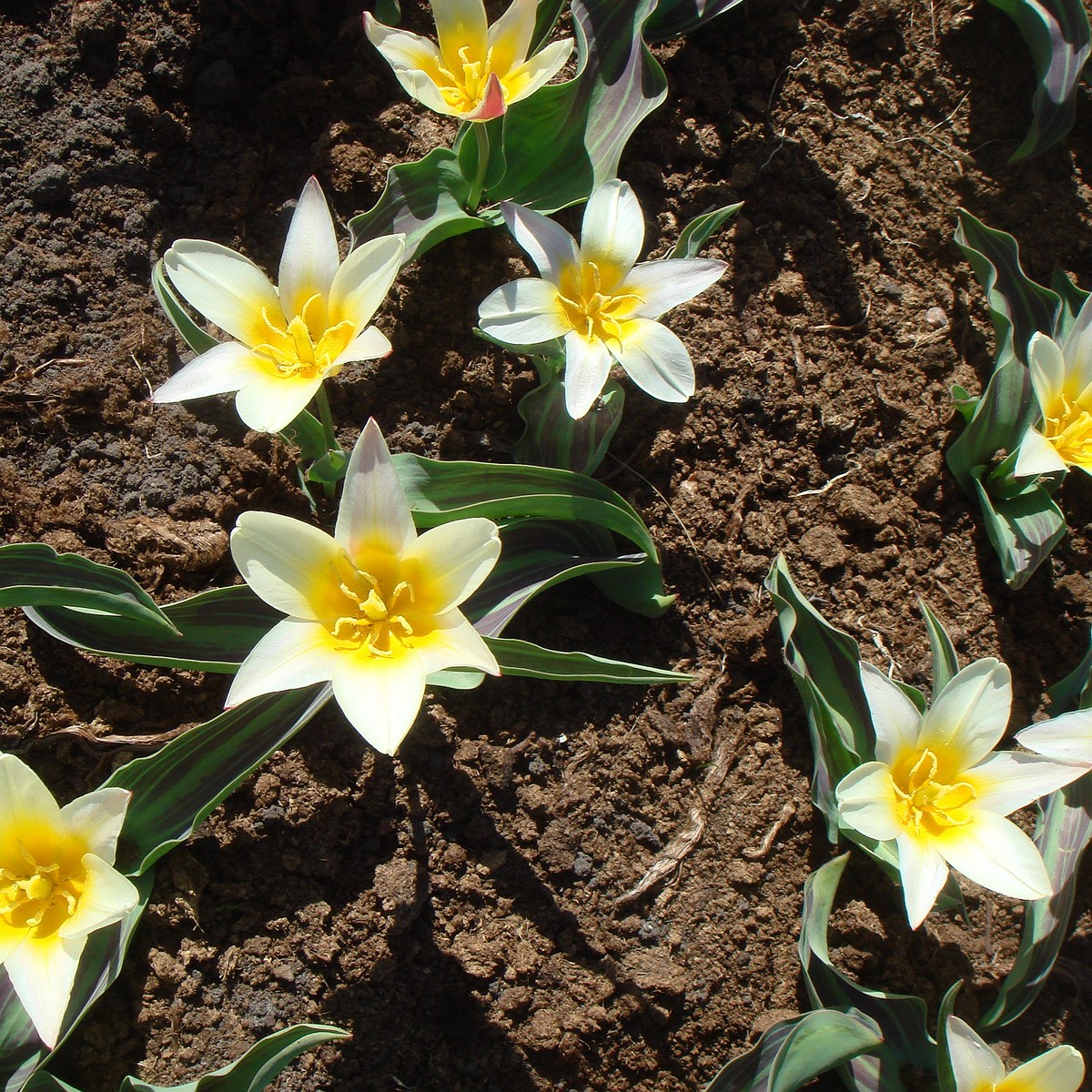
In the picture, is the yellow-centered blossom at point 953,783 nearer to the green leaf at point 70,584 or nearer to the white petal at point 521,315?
the white petal at point 521,315

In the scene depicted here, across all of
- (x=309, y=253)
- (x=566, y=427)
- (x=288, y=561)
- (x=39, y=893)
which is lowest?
(x=39, y=893)

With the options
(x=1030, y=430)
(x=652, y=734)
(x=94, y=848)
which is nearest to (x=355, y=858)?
(x=94, y=848)

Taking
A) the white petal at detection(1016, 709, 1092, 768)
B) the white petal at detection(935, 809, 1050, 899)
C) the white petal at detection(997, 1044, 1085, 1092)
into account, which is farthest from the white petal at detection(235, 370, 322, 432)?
the white petal at detection(997, 1044, 1085, 1092)

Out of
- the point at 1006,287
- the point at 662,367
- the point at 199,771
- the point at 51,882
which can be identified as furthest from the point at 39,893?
the point at 1006,287

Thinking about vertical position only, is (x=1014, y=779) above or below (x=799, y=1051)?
above

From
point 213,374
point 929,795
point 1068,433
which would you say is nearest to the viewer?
point 213,374

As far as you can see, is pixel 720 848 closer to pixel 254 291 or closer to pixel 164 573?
pixel 164 573

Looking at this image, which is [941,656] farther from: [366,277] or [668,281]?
[366,277]

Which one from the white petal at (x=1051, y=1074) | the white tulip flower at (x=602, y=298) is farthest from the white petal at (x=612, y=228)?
the white petal at (x=1051, y=1074)
